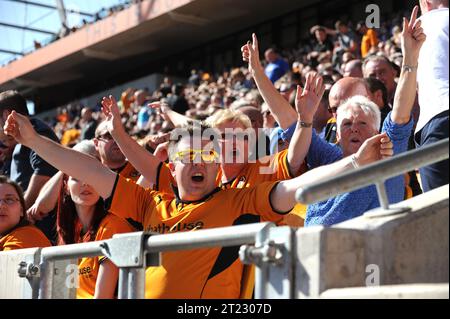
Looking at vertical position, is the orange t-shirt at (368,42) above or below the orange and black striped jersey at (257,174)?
above

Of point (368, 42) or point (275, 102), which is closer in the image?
point (275, 102)

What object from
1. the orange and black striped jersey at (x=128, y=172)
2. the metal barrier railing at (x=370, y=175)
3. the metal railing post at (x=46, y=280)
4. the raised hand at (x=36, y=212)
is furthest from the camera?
the raised hand at (x=36, y=212)

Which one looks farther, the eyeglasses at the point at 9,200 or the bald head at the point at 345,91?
the bald head at the point at 345,91

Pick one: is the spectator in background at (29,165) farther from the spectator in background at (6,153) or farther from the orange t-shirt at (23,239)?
the orange t-shirt at (23,239)

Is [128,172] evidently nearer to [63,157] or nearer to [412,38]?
[63,157]

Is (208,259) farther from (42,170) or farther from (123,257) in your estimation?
(42,170)

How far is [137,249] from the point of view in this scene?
244 cm

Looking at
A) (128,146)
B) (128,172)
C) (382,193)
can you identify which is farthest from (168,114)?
(382,193)

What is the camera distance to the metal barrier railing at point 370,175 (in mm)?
2033

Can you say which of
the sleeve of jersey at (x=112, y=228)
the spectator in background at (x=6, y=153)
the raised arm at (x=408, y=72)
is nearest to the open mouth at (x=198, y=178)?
the sleeve of jersey at (x=112, y=228)

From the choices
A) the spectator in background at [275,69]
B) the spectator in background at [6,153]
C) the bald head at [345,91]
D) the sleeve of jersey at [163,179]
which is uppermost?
the spectator in background at [275,69]

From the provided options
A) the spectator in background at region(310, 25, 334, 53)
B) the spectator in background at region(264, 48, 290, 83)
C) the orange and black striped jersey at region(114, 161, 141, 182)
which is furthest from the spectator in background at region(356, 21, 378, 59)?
the orange and black striped jersey at region(114, 161, 141, 182)

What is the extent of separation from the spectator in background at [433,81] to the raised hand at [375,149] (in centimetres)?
Answer: 36

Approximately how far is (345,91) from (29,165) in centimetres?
244
